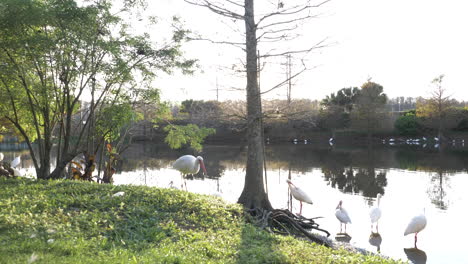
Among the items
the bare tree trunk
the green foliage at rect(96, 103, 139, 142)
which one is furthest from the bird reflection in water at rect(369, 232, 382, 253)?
the green foliage at rect(96, 103, 139, 142)

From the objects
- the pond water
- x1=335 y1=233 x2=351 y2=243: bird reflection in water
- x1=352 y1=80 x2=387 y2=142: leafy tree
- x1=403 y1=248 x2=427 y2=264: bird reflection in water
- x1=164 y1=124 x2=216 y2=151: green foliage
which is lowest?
x1=403 y1=248 x2=427 y2=264: bird reflection in water

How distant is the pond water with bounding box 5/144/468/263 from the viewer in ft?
31.5

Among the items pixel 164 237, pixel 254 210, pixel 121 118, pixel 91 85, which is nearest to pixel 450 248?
pixel 254 210

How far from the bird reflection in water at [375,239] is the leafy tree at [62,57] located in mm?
7135

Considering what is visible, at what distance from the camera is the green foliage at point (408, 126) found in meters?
45.0

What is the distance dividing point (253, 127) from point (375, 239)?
4.38 metres

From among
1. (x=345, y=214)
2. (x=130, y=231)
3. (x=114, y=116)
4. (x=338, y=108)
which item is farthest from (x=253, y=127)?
(x=338, y=108)

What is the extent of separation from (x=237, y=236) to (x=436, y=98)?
43.9m

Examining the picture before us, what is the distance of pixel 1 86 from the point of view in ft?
32.0

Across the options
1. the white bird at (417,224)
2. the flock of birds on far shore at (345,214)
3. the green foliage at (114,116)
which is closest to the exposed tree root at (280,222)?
the flock of birds on far shore at (345,214)

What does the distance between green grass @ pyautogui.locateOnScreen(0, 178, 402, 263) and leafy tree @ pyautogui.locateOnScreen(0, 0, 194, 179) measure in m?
3.12

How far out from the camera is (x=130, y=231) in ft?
17.5

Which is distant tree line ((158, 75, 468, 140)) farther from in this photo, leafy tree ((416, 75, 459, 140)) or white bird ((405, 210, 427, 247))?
white bird ((405, 210, 427, 247))

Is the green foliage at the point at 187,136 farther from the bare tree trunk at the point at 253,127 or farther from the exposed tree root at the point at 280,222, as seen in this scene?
the exposed tree root at the point at 280,222
